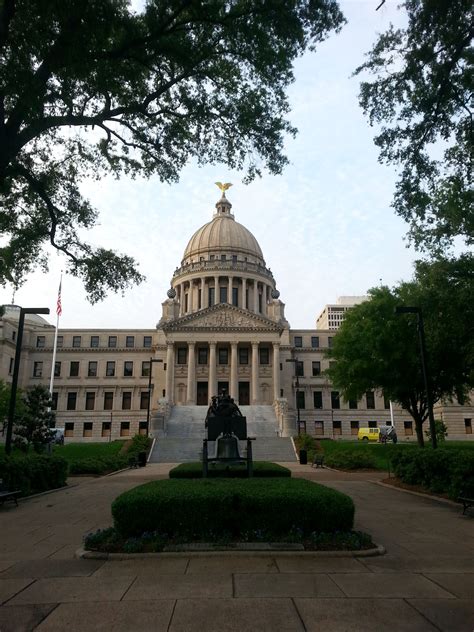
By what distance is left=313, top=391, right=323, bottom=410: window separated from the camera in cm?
7375

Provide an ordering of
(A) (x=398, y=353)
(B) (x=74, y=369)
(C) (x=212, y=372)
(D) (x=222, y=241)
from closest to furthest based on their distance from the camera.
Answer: (A) (x=398, y=353) < (C) (x=212, y=372) < (B) (x=74, y=369) < (D) (x=222, y=241)

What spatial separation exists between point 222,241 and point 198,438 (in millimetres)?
51873

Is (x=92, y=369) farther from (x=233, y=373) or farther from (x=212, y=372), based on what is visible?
(x=233, y=373)

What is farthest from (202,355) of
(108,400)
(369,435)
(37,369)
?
(37,369)

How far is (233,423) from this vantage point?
1536 centimetres

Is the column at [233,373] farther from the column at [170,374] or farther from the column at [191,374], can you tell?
the column at [170,374]

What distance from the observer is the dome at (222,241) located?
8919 cm

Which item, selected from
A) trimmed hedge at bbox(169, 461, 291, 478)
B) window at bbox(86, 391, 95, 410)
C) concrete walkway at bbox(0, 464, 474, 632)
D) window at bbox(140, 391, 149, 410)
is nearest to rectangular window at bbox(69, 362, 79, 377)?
window at bbox(86, 391, 95, 410)

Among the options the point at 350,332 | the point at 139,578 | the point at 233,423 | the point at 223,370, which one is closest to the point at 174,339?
the point at 223,370

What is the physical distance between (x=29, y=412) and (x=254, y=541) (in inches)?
978

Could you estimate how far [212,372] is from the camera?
6419 centimetres

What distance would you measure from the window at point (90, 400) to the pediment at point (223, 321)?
57.0ft

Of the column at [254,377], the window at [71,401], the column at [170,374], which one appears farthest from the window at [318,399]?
the window at [71,401]

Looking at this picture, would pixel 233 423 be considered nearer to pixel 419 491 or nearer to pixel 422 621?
pixel 419 491
